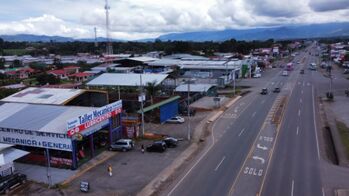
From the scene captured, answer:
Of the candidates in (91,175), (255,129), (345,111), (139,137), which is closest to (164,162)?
(91,175)

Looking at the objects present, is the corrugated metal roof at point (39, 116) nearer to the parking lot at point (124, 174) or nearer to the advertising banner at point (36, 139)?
the advertising banner at point (36, 139)

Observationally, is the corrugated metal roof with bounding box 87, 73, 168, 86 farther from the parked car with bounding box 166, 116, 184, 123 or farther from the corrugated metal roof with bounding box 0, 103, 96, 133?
the corrugated metal roof with bounding box 0, 103, 96, 133

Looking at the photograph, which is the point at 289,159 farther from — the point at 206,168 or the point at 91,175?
the point at 91,175

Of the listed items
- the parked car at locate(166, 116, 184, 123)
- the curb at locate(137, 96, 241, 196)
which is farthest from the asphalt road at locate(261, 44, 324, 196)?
the parked car at locate(166, 116, 184, 123)

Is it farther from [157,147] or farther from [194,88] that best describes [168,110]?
[194,88]

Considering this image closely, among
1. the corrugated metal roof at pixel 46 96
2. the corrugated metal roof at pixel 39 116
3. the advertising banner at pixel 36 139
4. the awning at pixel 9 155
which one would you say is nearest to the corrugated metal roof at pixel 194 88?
the corrugated metal roof at pixel 46 96

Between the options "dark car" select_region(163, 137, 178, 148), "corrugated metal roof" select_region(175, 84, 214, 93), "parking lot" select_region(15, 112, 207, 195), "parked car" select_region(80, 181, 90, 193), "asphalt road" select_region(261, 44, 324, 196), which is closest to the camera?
"asphalt road" select_region(261, 44, 324, 196)

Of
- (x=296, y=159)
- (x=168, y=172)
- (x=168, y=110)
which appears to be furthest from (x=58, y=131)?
(x=296, y=159)

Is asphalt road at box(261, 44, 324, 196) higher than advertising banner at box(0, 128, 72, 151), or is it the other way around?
advertising banner at box(0, 128, 72, 151)
